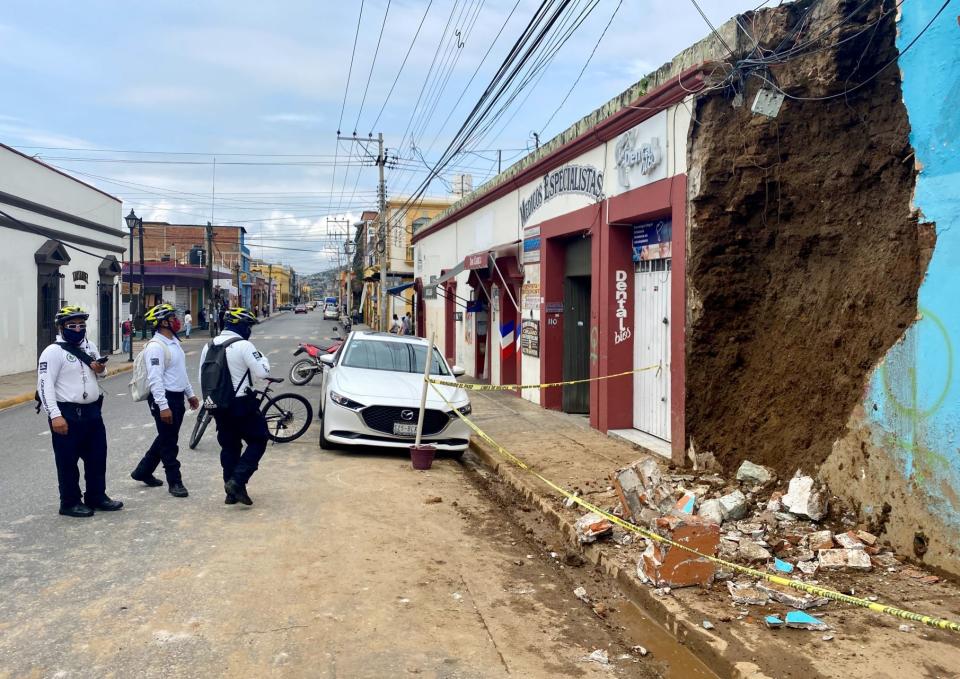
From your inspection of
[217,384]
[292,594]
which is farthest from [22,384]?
[292,594]

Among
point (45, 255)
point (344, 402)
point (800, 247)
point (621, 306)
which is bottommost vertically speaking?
point (344, 402)

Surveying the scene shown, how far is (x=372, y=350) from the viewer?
11.4 m

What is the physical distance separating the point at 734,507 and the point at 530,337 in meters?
8.64

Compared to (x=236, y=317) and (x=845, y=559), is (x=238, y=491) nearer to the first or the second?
(x=236, y=317)

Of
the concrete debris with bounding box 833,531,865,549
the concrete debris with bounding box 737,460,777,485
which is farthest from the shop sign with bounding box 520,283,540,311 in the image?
the concrete debris with bounding box 833,531,865,549

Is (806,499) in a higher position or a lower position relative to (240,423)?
lower

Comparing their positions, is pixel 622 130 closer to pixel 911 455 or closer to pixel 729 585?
pixel 911 455

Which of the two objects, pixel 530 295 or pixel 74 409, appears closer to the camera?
pixel 74 409

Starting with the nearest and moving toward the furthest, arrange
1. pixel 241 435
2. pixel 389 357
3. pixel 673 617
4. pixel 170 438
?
pixel 673 617 < pixel 241 435 < pixel 170 438 < pixel 389 357

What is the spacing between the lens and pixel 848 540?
559cm

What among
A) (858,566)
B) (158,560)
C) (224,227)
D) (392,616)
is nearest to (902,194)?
(858,566)

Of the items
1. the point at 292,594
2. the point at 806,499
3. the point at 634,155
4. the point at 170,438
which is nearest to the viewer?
the point at 292,594

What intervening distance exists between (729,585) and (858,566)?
0.96 metres

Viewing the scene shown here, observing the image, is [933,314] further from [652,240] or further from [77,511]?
[77,511]
